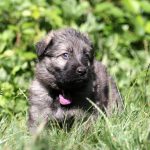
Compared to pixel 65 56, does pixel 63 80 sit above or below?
below

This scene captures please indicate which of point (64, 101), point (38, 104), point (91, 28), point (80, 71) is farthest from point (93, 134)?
point (91, 28)

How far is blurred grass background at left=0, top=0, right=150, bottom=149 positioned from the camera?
8.20 metres

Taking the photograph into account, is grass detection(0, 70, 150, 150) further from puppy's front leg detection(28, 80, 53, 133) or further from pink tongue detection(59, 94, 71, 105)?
pink tongue detection(59, 94, 71, 105)

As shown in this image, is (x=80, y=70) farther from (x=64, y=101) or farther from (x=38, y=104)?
(x=38, y=104)

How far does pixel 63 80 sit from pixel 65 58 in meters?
0.24

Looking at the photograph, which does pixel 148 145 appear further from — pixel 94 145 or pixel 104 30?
pixel 104 30

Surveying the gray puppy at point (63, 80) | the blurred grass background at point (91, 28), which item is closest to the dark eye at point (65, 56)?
the gray puppy at point (63, 80)

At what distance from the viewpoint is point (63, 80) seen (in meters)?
5.68

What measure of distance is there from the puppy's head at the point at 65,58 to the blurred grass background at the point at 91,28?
1.63 metres

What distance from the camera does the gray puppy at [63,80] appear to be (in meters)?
5.69

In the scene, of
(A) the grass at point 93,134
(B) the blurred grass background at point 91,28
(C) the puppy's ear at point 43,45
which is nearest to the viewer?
(A) the grass at point 93,134

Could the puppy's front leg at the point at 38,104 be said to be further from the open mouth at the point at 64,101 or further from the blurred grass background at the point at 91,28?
the blurred grass background at the point at 91,28

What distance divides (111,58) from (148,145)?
4531mm

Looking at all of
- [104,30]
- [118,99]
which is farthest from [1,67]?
[104,30]
